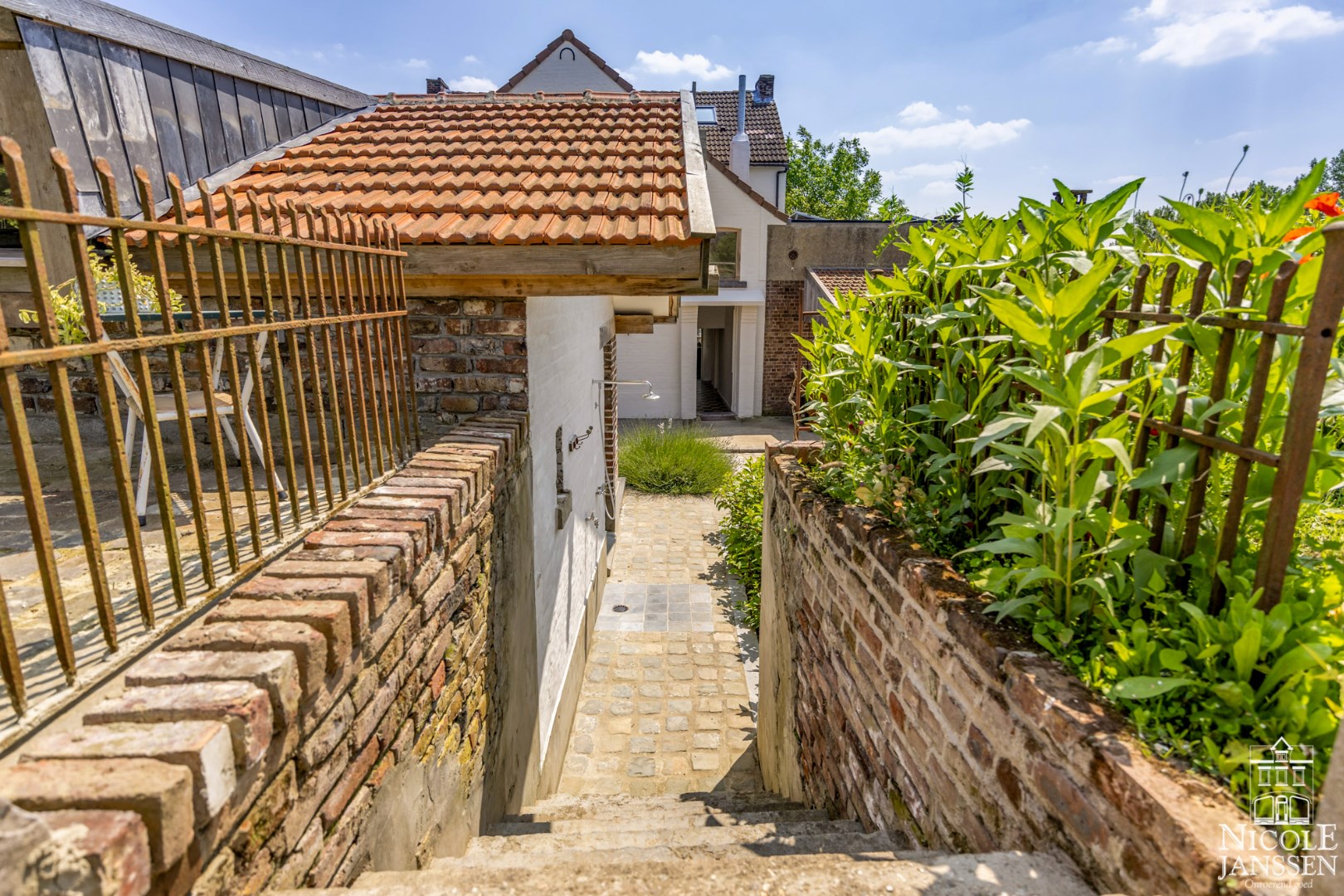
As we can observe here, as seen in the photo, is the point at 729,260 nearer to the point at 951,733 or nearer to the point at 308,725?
the point at 951,733

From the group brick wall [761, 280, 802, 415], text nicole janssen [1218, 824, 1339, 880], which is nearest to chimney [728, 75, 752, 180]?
brick wall [761, 280, 802, 415]

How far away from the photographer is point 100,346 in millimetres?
1448

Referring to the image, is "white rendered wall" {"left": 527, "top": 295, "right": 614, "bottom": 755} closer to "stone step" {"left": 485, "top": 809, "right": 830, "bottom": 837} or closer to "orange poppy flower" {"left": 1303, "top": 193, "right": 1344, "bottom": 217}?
"stone step" {"left": 485, "top": 809, "right": 830, "bottom": 837}

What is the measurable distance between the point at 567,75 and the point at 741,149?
4791 mm

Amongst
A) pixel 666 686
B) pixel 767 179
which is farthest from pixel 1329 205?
pixel 767 179

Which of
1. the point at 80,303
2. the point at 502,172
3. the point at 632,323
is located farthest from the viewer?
the point at 632,323

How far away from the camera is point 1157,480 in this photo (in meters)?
1.60

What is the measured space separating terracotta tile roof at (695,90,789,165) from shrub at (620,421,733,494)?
927 centimetres

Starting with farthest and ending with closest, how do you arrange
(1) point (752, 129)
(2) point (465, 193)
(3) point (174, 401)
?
1. (1) point (752, 129)
2. (2) point (465, 193)
3. (3) point (174, 401)

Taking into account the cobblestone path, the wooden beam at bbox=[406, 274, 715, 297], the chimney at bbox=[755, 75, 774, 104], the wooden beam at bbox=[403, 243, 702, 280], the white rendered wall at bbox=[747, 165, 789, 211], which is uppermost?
the chimney at bbox=[755, 75, 774, 104]

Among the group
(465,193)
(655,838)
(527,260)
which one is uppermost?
(465,193)

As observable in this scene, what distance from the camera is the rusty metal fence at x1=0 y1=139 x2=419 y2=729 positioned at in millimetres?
1341

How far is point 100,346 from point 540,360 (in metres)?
2.92

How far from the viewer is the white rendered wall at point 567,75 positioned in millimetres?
14641
